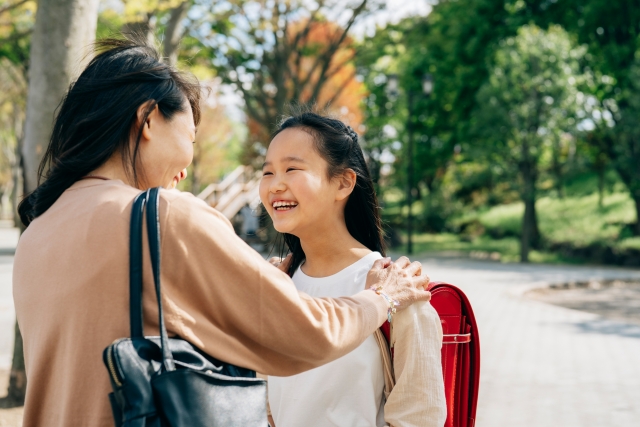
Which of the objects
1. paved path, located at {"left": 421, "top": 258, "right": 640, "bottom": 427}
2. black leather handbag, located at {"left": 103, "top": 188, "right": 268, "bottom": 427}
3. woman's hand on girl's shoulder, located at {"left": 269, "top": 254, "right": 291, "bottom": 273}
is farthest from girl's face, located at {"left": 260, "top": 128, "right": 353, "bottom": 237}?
paved path, located at {"left": 421, "top": 258, "right": 640, "bottom": 427}

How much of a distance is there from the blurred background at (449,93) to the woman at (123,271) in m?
1.08

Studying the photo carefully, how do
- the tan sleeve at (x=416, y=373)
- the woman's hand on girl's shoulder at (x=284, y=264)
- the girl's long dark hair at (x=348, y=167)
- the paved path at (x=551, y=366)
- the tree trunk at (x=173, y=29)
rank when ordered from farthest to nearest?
the tree trunk at (x=173, y=29) → the paved path at (x=551, y=366) → the woman's hand on girl's shoulder at (x=284, y=264) → the girl's long dark hair at (x=348, y=167) → the tan sleeve at (x=416, y=373)

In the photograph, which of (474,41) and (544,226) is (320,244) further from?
(544,226)

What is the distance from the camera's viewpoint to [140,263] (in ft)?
4.99

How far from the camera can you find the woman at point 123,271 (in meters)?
1.54

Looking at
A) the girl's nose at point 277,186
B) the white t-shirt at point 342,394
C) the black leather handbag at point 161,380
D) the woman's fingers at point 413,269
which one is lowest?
the white t-shirt at point 342,394

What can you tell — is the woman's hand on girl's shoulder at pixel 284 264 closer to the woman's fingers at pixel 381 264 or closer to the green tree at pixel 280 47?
the woman's fingers at pixel 381 264

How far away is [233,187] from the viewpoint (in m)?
27.3

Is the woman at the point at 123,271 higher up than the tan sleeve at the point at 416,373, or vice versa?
the woman at the point at 123,271

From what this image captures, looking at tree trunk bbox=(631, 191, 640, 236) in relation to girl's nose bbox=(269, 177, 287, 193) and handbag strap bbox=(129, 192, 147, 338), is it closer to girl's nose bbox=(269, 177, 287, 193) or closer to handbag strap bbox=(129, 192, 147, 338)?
girl's nose bbox=(269, 177, 287, 193)

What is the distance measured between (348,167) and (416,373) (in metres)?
0.81

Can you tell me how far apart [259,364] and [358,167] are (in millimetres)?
1104

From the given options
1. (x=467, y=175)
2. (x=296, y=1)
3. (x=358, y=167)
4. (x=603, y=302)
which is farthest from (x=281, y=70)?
(x=358, y=167)

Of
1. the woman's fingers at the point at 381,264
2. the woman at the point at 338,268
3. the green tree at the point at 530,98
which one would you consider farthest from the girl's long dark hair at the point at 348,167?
the green tree at the point at 530,98
